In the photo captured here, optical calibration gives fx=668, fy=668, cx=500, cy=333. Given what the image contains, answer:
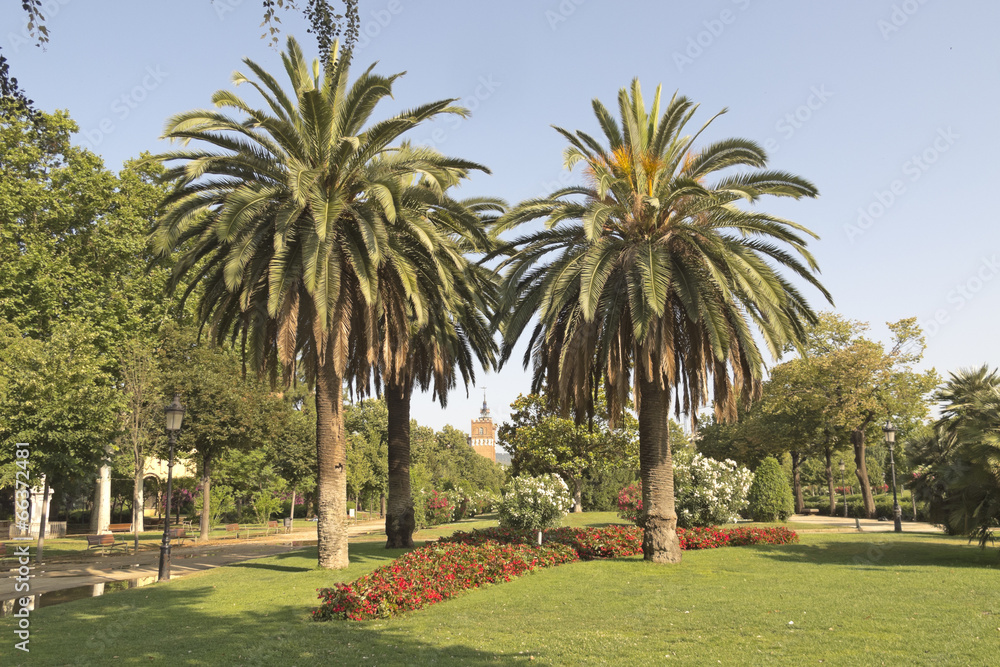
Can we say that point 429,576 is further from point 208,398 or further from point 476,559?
point 208,398

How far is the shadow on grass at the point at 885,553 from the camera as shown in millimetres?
16141

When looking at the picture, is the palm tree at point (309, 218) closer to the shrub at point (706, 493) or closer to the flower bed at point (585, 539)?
the flower bed at point (585, 539)

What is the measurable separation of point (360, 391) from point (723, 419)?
34.4ft

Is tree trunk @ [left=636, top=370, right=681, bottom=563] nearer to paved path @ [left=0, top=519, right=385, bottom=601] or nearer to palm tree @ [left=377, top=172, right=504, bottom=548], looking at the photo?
palm tree @ [left=377, top=172, right=504, bottom=548]

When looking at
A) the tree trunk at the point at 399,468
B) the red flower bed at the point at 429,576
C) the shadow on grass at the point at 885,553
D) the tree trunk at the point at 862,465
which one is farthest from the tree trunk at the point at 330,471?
the tree trunk at the point at 862,465

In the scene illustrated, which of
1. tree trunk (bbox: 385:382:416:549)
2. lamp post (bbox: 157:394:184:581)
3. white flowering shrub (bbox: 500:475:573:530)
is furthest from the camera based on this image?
tree trunk (bbox: 385:382:416:549)

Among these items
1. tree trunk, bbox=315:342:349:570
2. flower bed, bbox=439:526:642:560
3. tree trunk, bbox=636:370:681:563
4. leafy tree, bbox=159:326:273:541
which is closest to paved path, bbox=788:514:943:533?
flower bed, bbox=439:526:642:560

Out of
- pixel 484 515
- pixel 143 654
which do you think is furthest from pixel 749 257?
pixel 484 515

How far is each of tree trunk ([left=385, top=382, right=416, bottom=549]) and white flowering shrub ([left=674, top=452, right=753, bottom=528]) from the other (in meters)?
9.72

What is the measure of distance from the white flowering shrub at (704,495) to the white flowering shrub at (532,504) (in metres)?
5.34

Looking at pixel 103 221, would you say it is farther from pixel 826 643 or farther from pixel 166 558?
pixel 826 643

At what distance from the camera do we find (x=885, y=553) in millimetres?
18391

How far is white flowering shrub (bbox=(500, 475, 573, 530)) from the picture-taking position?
20297 mm

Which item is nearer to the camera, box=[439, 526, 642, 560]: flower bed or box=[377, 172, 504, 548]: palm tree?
box=[377, 172, 504, 548]: palm tree
